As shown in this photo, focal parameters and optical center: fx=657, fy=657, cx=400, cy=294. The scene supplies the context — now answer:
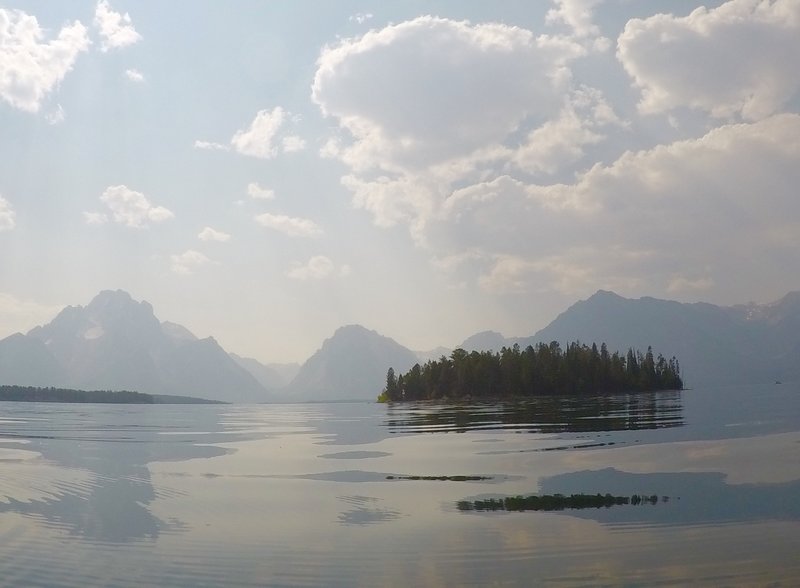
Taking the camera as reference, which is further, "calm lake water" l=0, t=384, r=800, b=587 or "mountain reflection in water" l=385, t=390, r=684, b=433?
"mountain reflection in water" l=385, t=390, r=684, b=433

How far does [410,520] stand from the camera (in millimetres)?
23391

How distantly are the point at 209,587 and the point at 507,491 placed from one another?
15470 millimetres

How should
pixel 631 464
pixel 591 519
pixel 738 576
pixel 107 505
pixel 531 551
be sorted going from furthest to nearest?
1. pixel 631 464
2. pixel 107 505
3. pixel 591 519
4. pixel 531 551
5. pixel 738 576

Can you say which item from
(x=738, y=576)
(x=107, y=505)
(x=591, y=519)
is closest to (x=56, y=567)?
(x=107, y=505)

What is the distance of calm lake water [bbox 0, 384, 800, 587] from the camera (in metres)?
17.0

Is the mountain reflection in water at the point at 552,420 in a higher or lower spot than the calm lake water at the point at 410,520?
lower

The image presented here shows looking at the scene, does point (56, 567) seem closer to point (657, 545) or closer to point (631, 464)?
point (657, 545)

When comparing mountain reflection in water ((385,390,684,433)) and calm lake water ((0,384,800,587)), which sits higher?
calm lake water ((0,384,800,587))

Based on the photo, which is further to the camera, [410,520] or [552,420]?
[552,420]

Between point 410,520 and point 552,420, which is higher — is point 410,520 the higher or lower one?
the higher one

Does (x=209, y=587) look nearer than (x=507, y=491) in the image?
Yes

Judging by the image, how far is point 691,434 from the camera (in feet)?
174

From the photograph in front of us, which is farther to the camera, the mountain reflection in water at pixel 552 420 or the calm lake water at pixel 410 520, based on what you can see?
the mountain reflection in water at pixel 552 420

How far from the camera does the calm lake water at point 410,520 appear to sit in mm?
17016
